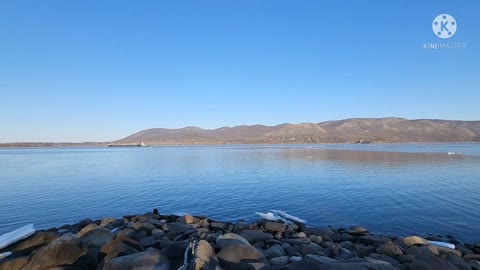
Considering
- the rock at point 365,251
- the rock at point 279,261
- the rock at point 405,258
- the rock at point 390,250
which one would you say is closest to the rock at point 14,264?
the rock at point 279,261

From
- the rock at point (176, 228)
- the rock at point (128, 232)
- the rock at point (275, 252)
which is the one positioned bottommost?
the rock at point (176, 228)

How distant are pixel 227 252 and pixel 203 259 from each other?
964 millimetres

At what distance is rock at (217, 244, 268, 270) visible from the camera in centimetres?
694

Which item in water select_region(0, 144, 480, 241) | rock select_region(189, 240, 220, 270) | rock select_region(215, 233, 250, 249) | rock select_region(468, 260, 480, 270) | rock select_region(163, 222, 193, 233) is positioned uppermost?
rock select_region(189, 240, 220, 270)

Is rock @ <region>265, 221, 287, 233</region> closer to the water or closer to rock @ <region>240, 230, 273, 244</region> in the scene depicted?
rock @ <region>240, 230, 273, 244</region>

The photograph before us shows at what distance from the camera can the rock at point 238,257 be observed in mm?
6938

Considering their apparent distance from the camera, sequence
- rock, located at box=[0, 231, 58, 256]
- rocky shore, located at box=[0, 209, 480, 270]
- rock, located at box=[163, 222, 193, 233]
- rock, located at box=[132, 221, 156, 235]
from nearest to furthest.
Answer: rocky shore, located at box=[0, 209, 480, 270] < rock, located at box=[0, 231, 58, 256] < rock, located at box=[132, 221, 156, 235] < rock, located at box=[163, 222, 193, 233]

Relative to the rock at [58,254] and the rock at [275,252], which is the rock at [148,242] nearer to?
the rock at [58,254]

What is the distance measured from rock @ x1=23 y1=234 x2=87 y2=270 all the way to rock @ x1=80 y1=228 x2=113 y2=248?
1450mm

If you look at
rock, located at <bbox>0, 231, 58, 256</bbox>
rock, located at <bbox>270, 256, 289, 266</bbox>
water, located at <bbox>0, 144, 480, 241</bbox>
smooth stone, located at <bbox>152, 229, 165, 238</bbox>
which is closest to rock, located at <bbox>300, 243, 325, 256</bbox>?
rock, located at <bbox>270, 256, 289, 266</bbox>

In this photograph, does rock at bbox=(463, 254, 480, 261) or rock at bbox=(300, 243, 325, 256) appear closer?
rock at bbox=(300, 243, 325, 256)

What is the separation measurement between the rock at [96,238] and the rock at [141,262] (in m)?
2.64

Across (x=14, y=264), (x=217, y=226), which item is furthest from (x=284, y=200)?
(x=14, y=264)

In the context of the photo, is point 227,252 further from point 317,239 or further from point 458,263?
point 458,263
